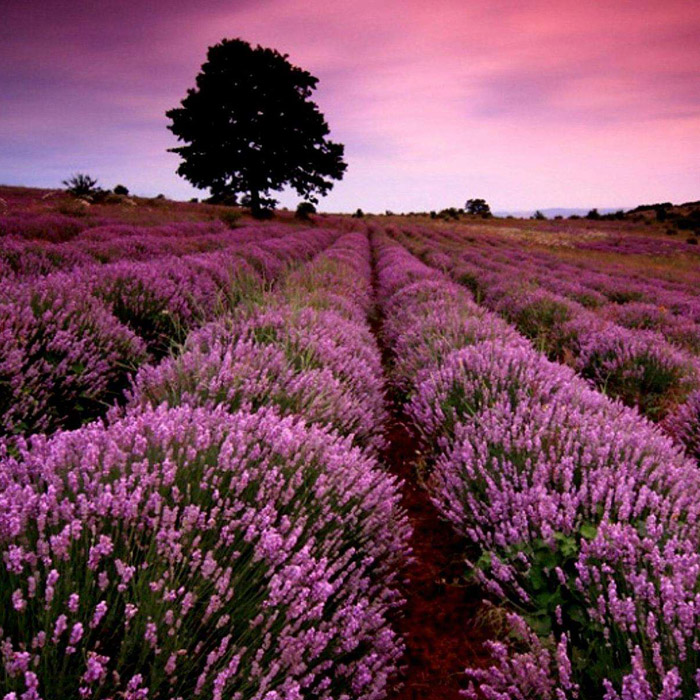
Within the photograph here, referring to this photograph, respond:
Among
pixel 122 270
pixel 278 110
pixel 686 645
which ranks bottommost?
pixel 686 645

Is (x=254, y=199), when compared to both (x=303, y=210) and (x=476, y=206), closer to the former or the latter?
(x=303, y=210)

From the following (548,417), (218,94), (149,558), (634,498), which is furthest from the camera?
(218,94)

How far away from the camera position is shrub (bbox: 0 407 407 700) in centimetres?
121

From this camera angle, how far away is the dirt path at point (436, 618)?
202cm

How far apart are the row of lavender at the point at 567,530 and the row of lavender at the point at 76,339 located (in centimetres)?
207

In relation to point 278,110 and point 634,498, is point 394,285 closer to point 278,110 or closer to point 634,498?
point 634,498

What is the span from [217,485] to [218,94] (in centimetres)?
3302

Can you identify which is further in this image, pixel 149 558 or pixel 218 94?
pixel 218 94

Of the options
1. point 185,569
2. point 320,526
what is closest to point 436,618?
point 320,526

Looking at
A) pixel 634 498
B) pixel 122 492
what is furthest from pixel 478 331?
pixel 122 492

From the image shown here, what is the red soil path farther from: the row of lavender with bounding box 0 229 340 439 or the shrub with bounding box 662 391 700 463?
the shrub with bounding box 662 391 700 463

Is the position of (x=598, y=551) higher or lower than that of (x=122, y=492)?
lower

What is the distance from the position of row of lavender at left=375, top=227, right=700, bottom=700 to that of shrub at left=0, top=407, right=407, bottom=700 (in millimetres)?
449

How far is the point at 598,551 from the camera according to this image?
180 centimetres
